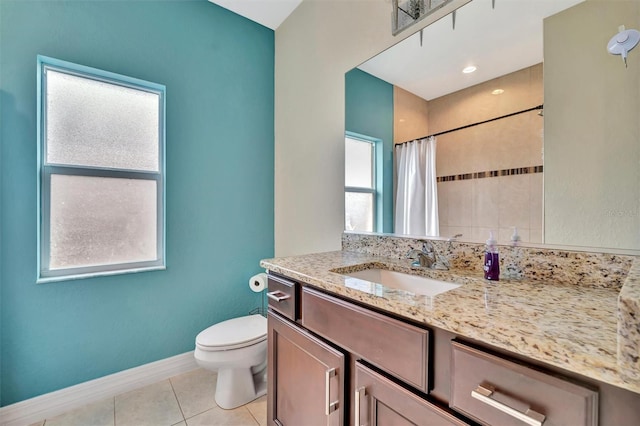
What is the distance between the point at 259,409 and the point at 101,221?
4.99ft

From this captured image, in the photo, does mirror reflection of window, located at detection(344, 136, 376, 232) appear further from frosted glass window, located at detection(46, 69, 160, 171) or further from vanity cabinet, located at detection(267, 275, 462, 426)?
frosted glass window, located at detection(46, 69, 160, 171)

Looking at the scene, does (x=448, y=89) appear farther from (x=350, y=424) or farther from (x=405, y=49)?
(x=350, y=424)

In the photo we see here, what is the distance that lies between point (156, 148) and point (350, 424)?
6.56 ft

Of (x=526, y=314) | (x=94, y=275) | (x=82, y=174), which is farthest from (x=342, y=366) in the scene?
(x=82, y=174)

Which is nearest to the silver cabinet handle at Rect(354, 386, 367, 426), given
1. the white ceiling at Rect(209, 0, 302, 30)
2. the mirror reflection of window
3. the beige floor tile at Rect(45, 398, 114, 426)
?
the mirror reflection of window

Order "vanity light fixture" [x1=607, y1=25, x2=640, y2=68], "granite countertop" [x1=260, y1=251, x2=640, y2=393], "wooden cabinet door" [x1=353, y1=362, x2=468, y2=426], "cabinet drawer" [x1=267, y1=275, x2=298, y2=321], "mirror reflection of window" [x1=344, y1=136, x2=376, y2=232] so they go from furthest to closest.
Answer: "mirror reflection of window" [x1=344, y1=136, x2=376, y2=232] → "cabinet drawer" [x1=267, y1=275, x2=298, y2=321] → "vanity light fixture" [x1=607, y1=25, x2=640, y2=68] → "wooden cabinet door" [x1=353, y1=362, x2=468, y2=426] → "granite countertop" [x1=260, y1=251, x2=640, y2=393]

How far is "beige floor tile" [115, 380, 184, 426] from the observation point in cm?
156

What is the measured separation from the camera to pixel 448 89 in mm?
1287

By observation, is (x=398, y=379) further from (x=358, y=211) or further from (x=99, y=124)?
(x=99, y=124)

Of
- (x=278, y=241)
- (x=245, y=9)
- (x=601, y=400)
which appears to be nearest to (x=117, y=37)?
(x=245, y=9)

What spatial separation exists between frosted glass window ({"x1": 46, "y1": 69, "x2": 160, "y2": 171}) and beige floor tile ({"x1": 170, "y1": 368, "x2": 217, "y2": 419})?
147 centimetres

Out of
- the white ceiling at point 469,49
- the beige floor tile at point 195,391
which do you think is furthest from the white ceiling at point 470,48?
the beige floor tile at point 195,391

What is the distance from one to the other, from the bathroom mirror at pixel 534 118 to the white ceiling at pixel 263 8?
1.17 metres

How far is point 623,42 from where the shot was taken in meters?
0.85
